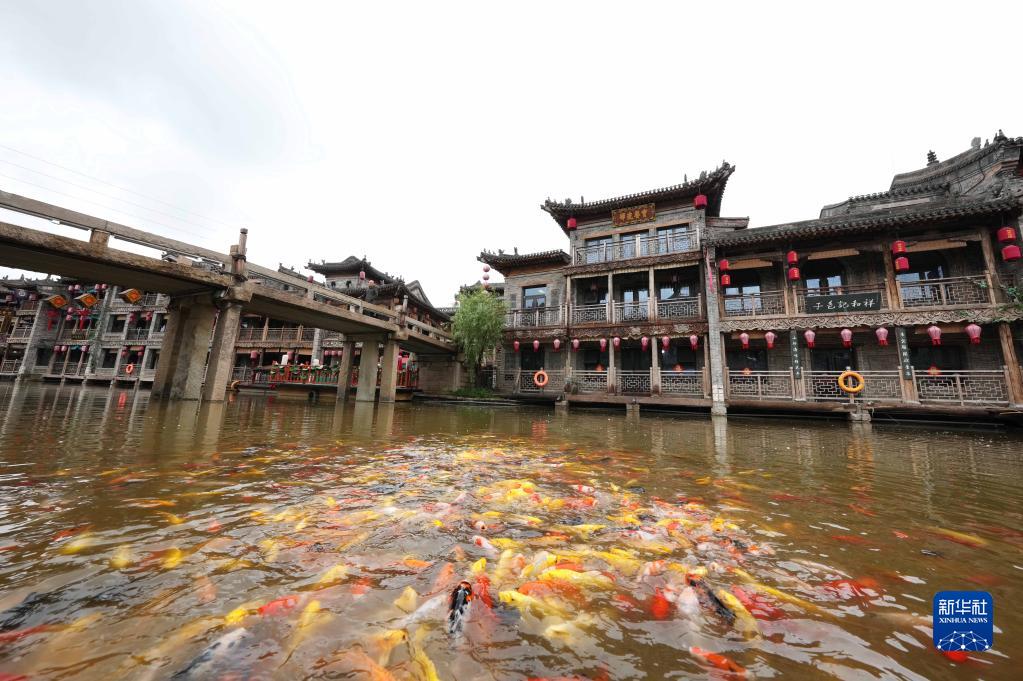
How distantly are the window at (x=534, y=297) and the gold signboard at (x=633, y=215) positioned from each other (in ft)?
16.1

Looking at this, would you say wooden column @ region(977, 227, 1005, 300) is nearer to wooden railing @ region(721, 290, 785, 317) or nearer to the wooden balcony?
wooden railing @ region(721, 290, 785, 317)

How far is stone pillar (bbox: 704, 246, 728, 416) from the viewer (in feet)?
48.7

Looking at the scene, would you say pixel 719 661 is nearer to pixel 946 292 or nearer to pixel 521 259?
pixel 946 292

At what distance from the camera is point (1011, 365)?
12055 millimetres

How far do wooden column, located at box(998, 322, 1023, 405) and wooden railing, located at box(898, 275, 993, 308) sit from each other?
40.1 inches

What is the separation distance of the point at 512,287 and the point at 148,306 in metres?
29.7

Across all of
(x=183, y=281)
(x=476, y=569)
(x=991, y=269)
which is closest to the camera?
(x=476, y=569)

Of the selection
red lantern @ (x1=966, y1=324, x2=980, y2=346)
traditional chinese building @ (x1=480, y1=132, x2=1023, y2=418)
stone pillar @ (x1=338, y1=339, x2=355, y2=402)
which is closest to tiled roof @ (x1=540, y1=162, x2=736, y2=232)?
traditional chinese building @ (x1=480, y1=132, x2=1023, y2=418)

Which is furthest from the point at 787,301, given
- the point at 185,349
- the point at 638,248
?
the point at 185,349

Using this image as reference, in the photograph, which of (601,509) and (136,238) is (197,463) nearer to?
(601,509)

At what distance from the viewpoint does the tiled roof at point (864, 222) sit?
1282 cm

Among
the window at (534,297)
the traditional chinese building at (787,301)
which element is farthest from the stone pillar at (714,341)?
the window at (534,297)

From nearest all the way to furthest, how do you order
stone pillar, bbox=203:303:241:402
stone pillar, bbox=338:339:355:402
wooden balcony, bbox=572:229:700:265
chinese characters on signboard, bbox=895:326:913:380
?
stone pillar, bbox=203:303:241:402 → chinese characters on signboard, bbox=895:326:913:380 → wooden balcony, bbox=572:229:700:265 → stone pillar, bbox=338:339:355:402

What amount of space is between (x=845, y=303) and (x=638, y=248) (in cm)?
791
